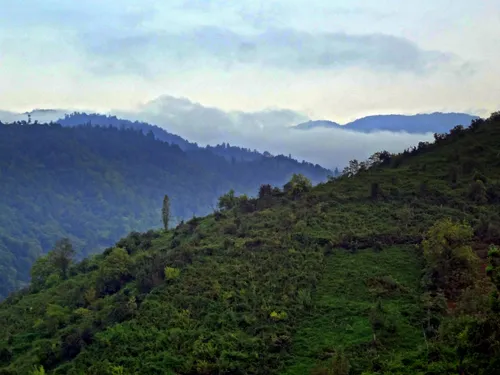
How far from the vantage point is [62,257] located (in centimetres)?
6181

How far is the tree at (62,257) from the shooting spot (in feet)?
202

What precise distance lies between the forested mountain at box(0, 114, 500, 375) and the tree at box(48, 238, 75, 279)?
207mm

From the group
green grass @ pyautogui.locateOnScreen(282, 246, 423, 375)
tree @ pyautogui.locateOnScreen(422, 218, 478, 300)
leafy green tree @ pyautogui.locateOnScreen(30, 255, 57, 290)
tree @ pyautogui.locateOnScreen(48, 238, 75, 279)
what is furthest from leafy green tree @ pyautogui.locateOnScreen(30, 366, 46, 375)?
leafy green tree @ pyautogui.locateOnScreen(30, 255, 57, 290)

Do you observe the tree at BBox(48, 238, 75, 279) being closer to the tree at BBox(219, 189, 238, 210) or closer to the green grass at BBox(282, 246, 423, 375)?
the tree at BBox(219, 189, 238, 210)

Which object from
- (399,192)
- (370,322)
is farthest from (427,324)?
(399,192)

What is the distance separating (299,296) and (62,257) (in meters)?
37.9

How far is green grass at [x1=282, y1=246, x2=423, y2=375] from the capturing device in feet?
93.2

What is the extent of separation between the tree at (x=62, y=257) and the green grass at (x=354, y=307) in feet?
117

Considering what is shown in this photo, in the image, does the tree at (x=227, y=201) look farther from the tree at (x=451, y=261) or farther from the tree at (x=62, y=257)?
the tree at (x=451, y=261)

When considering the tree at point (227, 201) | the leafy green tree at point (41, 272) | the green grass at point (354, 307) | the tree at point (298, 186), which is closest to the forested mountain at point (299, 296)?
the green grass at point (354, 307)

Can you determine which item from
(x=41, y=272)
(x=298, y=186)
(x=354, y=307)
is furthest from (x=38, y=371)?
(x=298, y=186)

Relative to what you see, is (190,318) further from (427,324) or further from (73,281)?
(73,281)

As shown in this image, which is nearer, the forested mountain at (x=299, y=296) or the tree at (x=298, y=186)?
the forested mountain at (x=299, y=296)

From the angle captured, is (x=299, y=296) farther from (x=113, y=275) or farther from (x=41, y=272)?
(x=41, y=272)
